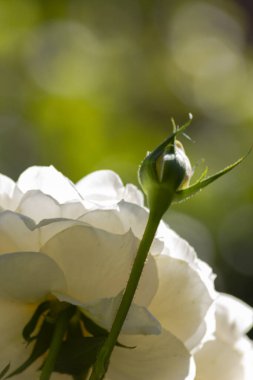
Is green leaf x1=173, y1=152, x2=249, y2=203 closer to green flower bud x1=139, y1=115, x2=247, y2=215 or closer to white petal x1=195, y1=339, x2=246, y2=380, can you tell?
green flower bud x1=139, y1=115, x2=247, y2=215

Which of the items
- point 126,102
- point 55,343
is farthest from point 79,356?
point 126,102

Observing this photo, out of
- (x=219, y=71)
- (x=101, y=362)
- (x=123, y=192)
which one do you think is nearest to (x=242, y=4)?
(x=219, y=71)

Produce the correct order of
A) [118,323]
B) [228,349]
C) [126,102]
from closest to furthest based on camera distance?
[118,323], [228,349], [126,102]

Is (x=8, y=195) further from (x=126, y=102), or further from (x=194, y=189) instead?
(x=126, y=102)

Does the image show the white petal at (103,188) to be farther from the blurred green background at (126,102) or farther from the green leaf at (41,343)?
the blurred green background at (126,102)

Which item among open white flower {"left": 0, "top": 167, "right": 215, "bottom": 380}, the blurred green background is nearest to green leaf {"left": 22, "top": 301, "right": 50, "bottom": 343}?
open white flower {"left": 0, "top": 167, "right": 215, "bottom": 380}

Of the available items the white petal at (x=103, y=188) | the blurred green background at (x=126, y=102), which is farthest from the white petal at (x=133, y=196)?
the blurred green background at (x=126, y=102)
